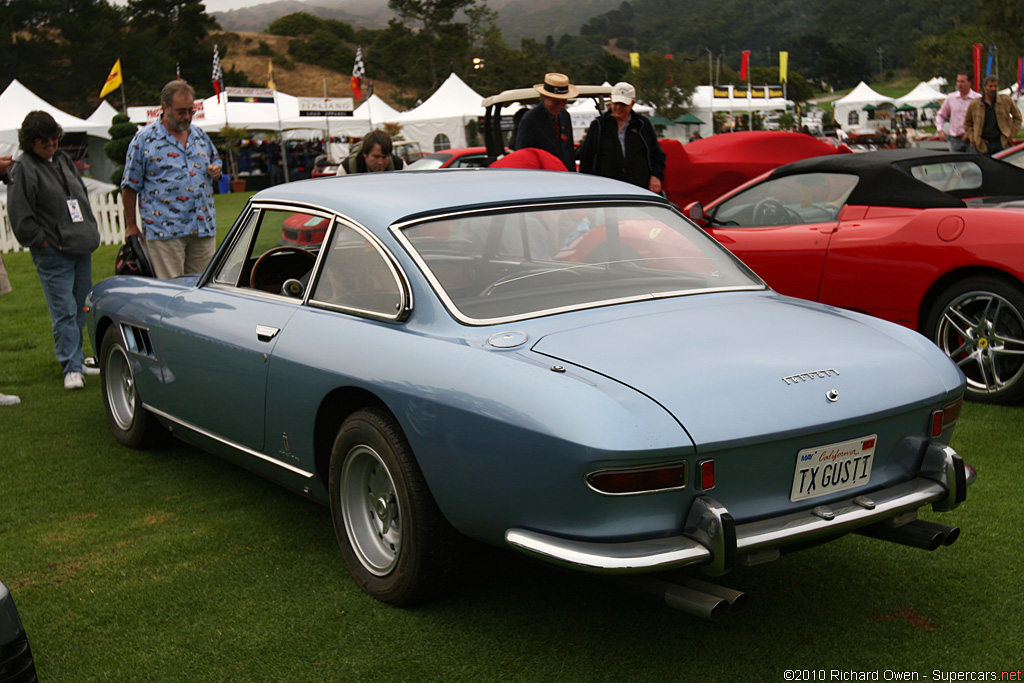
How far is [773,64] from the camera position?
595 ft

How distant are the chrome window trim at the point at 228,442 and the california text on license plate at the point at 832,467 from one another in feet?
6.05

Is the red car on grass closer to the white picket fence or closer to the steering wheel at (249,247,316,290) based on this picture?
the steering wheel at (249,247,316,290)

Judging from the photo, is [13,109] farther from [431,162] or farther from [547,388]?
[547,388]

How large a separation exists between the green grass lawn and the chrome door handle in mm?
863

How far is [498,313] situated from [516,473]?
2.46 ft

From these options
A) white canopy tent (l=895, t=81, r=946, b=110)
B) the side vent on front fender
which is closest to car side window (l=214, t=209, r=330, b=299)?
the side vent on front fender

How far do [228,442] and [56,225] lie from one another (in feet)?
11.1

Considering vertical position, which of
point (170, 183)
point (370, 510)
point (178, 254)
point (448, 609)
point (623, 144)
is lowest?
point (448, 609)

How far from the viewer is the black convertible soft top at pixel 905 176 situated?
6062mm

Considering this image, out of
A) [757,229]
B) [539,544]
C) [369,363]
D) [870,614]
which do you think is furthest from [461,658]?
[757,229]

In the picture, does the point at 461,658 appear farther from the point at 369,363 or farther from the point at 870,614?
the point at 870,614

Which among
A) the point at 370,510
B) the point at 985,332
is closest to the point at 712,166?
the point at 985,332

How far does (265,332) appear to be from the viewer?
392 cm

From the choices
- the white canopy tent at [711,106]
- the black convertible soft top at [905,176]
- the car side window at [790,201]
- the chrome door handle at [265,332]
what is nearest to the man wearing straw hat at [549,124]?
the car side window at [790,201]
